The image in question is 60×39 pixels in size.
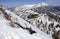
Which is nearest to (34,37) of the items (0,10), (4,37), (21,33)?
(21,33)

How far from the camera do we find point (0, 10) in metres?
10.3

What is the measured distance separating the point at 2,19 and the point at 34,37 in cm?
200

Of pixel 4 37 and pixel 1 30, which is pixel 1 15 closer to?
pixel 1 30

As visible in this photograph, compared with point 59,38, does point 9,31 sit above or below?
above

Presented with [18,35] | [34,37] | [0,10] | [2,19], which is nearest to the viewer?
[18,35]

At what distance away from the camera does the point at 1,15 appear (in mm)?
10109

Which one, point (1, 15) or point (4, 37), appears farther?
point (1, 15)

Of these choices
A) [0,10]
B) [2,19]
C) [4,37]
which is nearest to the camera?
[4,37]

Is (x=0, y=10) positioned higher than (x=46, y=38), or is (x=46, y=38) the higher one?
(x=0, y=10)

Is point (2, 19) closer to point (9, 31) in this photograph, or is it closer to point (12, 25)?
point (12, 25)

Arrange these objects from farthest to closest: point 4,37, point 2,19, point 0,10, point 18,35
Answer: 1. point 0,10
2. point 2,19
3. point 18,35
4. point 4,37

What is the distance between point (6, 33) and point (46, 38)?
2.56 m

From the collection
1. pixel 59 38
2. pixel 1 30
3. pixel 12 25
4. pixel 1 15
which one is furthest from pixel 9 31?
pixel 59 38

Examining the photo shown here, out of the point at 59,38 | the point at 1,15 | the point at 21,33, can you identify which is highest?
the point at 1,15
